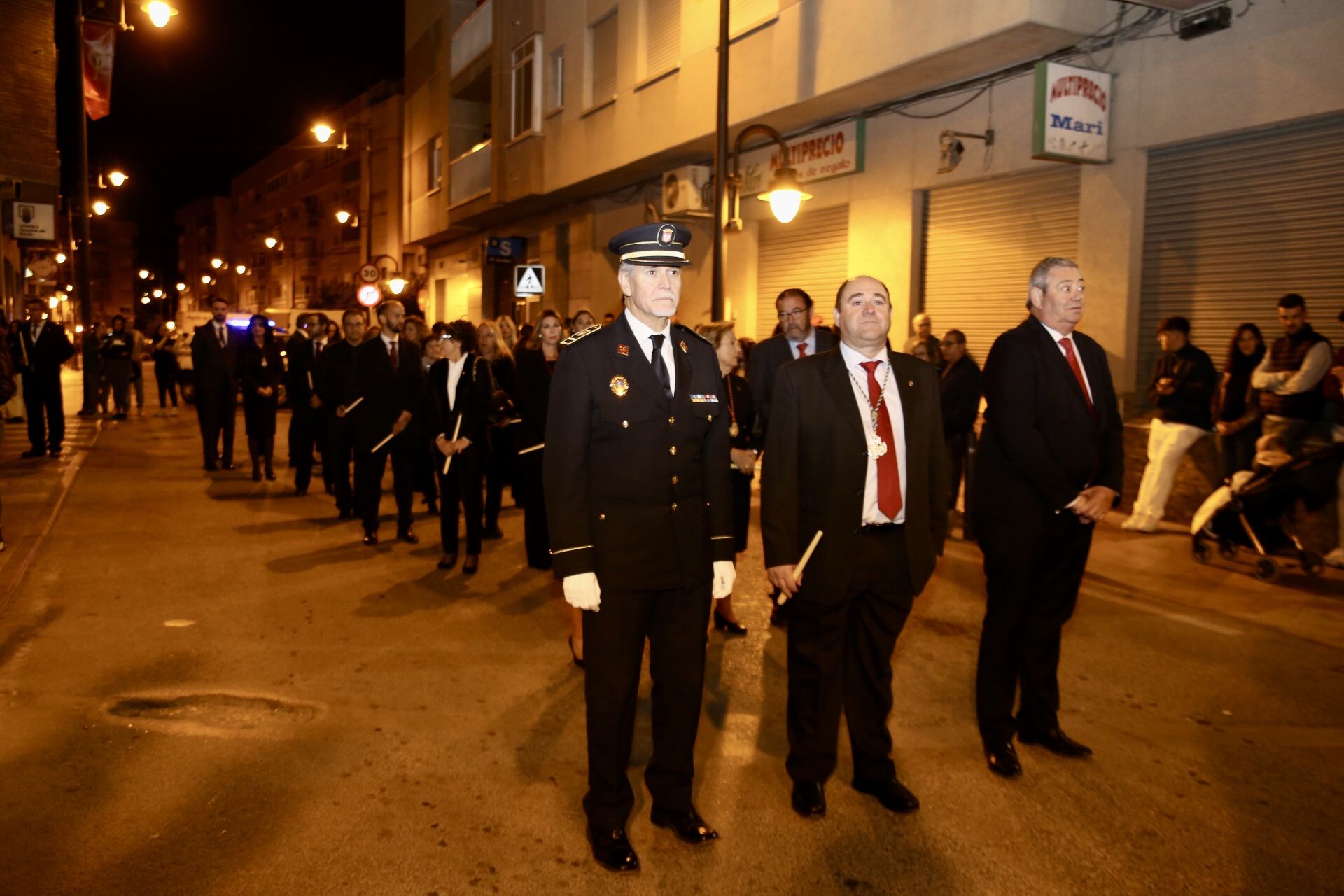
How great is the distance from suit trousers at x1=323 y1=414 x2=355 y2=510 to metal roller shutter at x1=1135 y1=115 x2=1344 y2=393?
816 cm

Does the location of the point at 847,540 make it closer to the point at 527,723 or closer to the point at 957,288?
Answer: the point at 527,723

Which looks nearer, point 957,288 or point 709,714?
point 709,714

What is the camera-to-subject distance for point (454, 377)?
873 cm

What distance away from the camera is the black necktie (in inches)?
153

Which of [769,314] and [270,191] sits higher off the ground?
[270,191]

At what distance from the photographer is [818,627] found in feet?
13.9

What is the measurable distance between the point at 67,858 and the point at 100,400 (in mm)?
22856

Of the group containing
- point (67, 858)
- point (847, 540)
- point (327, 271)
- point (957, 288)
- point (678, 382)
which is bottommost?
point (67, 858)

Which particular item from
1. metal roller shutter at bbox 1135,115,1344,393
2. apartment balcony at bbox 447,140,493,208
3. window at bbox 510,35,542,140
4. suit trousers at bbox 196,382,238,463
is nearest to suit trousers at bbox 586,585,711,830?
metal roller shutter at bbox 1135,115,1344,393

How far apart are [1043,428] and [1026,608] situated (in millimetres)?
778

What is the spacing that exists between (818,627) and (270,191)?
256ft

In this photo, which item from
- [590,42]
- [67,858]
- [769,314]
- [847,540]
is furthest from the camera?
[590,42]

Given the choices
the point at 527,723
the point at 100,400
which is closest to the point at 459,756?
the point at 527,723

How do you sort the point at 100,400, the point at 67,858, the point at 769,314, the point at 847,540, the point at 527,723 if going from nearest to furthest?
1. the point at 67,858
2. the point at 847,540
3. the point at 527,723
4. the point at 769,314
5. the point at 100,400
